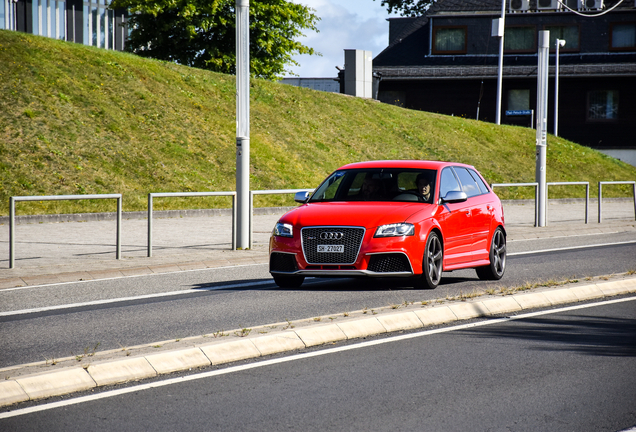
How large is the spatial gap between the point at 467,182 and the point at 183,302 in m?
4.68

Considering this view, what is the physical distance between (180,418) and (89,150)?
2319cm

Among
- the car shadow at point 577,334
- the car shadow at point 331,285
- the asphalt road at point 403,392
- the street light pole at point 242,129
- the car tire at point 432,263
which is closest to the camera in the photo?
the asphalt road at point 403,392

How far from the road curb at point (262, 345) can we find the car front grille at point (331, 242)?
1.98 metres

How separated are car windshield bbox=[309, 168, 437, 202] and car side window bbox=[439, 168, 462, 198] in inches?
5.5

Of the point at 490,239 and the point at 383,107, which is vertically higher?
the point at 383,107

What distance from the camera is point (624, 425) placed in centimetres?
510

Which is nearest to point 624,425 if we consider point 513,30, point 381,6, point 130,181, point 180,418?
point 180,418

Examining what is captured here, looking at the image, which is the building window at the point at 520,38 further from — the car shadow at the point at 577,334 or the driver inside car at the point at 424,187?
the car shadow at the point at 577,334

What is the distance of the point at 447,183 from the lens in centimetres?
1202

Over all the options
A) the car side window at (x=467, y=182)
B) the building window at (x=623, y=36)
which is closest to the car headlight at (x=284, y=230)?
the car side window at (x=467, y=182)

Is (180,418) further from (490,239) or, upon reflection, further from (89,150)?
(89,150)

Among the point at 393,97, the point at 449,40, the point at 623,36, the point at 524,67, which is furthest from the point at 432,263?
the point at 623,36

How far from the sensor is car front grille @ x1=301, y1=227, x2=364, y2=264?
10.6 meters

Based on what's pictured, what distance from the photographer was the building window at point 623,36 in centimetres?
5503
